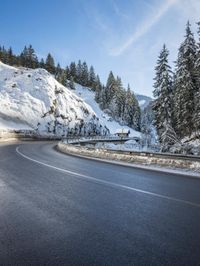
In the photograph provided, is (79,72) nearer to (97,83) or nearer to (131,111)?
(97,83)

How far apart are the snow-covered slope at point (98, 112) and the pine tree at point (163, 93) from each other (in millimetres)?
68881

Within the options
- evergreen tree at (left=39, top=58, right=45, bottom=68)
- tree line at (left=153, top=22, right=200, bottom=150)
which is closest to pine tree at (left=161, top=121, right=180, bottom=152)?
tree line at (left=153, top=22, right=200, bottom=150)

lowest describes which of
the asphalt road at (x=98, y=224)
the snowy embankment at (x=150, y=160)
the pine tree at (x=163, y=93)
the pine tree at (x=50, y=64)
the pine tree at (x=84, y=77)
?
the asphalt road at (x=98, y=224)

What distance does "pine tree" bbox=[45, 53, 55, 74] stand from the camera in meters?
155

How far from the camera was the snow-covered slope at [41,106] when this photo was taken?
275ft

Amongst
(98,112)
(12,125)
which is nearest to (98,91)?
(98,112)

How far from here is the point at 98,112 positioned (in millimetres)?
127938

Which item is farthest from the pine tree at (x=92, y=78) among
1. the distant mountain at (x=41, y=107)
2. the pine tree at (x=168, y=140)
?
the pine tree at (x=168, y=140)

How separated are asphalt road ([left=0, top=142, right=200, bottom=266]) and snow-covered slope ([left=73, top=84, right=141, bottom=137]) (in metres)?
105

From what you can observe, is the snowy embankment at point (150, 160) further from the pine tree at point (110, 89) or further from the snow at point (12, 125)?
the pine tree at point (110, 89)

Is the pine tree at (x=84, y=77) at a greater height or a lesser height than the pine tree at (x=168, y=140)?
greater

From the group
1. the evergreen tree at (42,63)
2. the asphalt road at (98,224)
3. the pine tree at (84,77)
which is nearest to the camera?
the asphalt road at (98,224)

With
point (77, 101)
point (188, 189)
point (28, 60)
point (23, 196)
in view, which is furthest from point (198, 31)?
point (28, 60)

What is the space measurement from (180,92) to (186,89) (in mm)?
954
